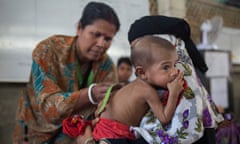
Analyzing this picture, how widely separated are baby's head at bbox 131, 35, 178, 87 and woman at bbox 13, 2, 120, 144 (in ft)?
1.09

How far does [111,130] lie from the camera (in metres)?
0.78

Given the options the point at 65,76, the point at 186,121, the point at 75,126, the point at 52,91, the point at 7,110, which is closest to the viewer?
the point at 186,121

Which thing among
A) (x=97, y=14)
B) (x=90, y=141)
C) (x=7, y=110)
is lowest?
(x=7, y=110)

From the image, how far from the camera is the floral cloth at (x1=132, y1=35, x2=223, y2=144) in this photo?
667mm

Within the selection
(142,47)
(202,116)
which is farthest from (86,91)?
(202,116)

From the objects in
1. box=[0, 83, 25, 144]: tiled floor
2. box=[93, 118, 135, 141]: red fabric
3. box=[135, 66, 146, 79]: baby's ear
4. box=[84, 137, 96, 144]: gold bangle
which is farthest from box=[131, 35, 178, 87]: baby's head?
box=[0, 83, 25, 144]: tiled floor

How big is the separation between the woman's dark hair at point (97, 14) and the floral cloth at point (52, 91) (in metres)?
0.14

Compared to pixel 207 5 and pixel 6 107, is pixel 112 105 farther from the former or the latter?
pixel 207 5

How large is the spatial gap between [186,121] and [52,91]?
0.61 metres

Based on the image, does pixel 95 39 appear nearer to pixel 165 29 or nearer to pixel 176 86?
pixel 165 29

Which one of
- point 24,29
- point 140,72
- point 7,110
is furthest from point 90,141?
point 24,29

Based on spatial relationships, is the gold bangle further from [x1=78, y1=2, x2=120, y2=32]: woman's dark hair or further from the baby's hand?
[x1=78, y1=2, x2=120, y2=32]: woman's dark hair

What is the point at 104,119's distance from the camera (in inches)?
32.4

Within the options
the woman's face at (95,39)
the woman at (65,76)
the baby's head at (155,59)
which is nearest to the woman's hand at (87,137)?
the woman at (65,76)
